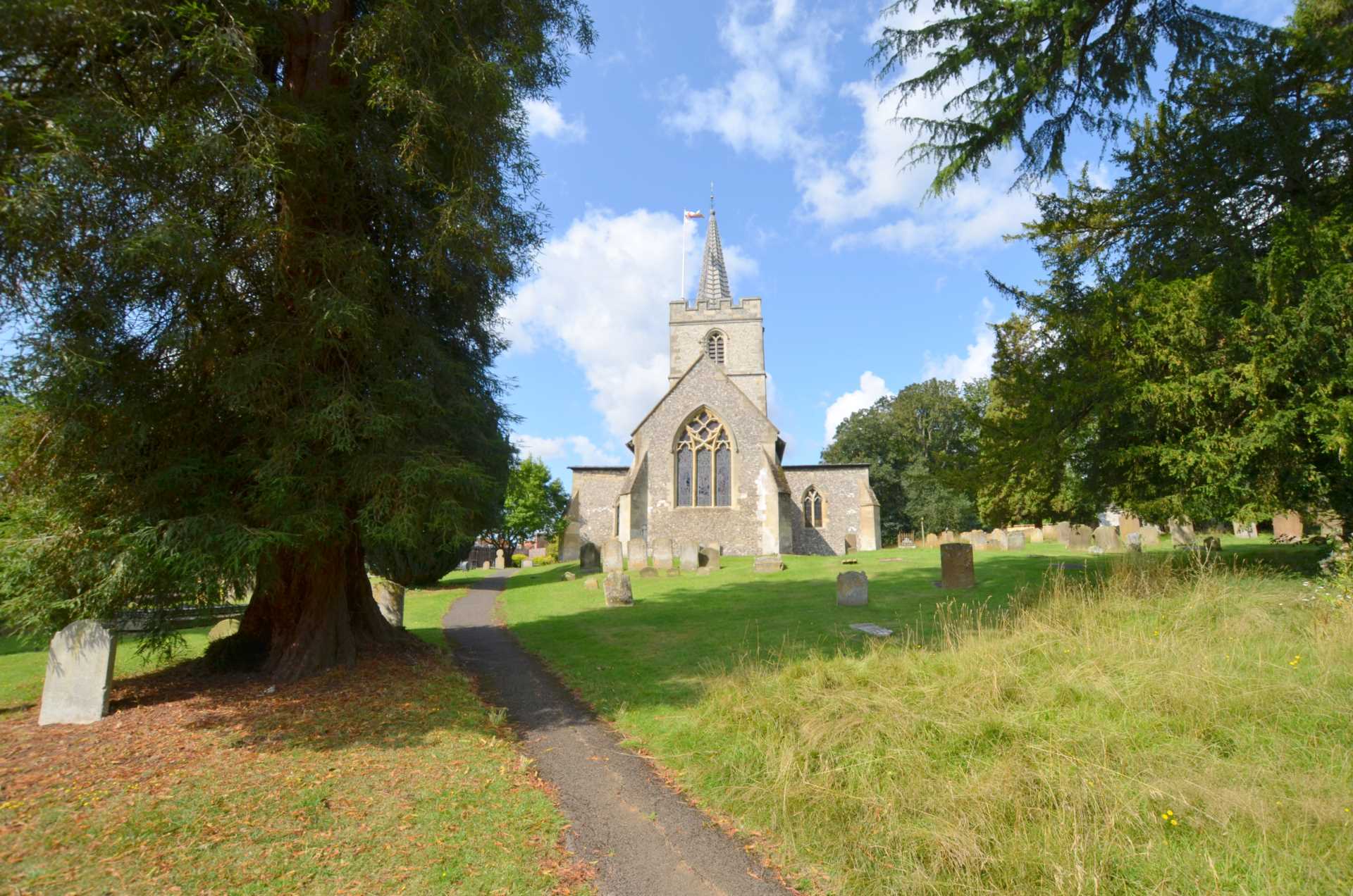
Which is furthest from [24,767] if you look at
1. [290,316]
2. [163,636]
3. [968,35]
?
[968,35]

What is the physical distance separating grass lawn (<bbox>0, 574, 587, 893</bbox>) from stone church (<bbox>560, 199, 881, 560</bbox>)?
68.9 ft

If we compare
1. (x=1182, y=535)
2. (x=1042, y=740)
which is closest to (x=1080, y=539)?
(x=1182, y=535)

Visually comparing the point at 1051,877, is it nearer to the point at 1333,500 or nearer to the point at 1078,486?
the point at 1333,500

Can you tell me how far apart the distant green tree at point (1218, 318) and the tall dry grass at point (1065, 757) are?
254 centimetres

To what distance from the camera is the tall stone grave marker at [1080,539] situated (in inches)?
851

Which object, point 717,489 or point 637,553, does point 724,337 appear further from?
point 637,553

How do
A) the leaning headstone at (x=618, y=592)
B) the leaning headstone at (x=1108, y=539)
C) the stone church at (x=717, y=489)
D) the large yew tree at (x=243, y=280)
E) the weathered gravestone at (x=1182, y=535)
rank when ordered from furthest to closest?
the stone church at (x=717, y=489) → the leaning headstone at (x=1108, y=539) → the weathered gravestone at (x=1182, y=535) → the leaning headstone at (x=618, y=592) → the large yew tree at (x=243, y=280)

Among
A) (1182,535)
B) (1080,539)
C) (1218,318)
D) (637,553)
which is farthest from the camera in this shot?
(637,553)

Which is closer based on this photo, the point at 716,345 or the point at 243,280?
the point at 243,280

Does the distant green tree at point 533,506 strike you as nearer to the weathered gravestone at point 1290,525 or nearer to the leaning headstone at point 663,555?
the leaning headstone at point 663,555

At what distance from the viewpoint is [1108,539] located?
19953 millimetres

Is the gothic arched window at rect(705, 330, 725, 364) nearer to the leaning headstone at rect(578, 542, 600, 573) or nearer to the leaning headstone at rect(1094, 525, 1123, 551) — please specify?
the leaning headstone at rect(578, 542, 600, 573)

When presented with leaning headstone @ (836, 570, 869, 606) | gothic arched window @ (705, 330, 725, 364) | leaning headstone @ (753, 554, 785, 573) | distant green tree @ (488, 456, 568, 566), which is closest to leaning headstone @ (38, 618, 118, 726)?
leaning headstone @ (836, 570, 869, 606)

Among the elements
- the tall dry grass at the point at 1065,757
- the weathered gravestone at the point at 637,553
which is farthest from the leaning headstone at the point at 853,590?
the weathered gravestone at the point at 637,553
